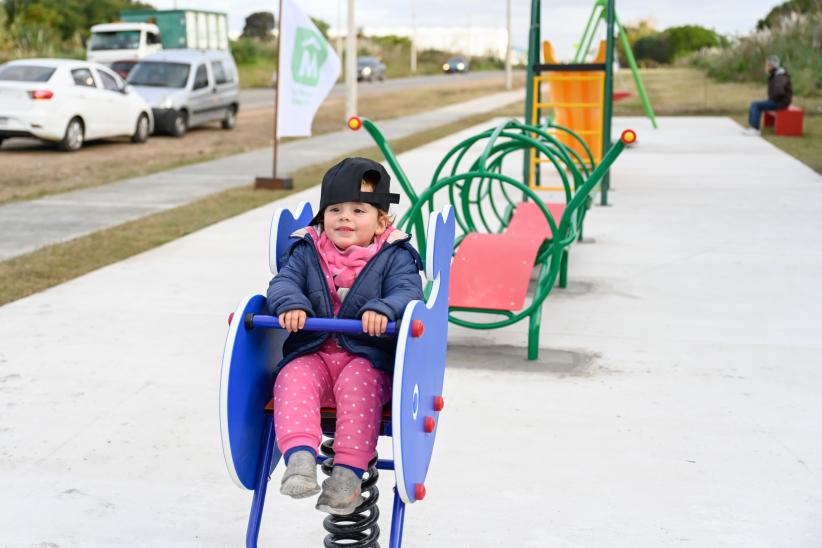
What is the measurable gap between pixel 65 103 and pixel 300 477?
47.1 ft

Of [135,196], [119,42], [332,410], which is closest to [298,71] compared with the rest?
[135,196]

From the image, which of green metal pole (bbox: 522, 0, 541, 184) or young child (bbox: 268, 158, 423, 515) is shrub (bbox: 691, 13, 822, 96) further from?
young child (bbox: 268, 158, 423, 515)

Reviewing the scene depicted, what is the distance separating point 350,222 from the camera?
3129 mm

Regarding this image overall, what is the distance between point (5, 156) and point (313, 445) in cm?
1411

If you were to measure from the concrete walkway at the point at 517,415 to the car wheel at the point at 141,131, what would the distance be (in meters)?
10.2

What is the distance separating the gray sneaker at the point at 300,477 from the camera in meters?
2.74

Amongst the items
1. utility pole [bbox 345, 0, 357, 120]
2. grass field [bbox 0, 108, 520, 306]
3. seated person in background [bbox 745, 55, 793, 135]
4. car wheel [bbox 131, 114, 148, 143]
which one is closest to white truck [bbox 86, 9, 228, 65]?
utility pole [bbox 345, 0, 357, 120]

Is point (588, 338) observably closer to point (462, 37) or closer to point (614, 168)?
point (614, 168)

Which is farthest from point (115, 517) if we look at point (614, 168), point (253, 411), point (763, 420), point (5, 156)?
point (5, 156)

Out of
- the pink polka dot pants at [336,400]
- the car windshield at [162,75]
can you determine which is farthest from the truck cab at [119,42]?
the pink polka dot pants at [336,400]

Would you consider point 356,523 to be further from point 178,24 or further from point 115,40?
point 178,24

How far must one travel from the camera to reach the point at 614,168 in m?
14.7

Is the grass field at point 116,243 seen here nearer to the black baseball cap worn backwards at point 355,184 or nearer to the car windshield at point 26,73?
the black baseball cap worn backwards at point 355,184

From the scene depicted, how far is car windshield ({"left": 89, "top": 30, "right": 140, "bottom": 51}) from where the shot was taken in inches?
1097
